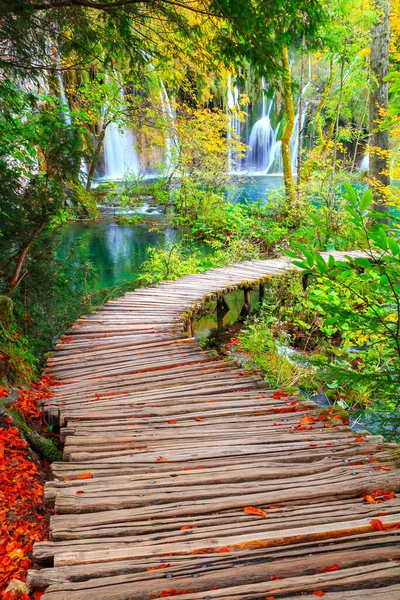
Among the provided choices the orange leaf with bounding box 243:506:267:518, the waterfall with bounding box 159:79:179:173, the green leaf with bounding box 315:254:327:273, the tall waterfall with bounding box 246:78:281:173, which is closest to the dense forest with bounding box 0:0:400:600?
the green leaf with bounding box 315:254:327:273

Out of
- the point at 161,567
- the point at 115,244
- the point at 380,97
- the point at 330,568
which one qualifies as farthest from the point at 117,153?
the point at 330,568

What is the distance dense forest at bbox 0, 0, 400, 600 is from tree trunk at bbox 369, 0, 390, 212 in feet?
0.14

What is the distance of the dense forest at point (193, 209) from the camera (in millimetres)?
2604

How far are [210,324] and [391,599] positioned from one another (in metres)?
8.39

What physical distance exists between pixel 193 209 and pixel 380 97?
25.9 feet

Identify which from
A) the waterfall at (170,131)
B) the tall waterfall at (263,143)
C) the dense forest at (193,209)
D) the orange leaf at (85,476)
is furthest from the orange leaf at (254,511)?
the tall waterfall at (263,143)

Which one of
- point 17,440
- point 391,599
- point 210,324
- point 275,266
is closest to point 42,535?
point 17,440

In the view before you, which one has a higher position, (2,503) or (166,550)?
(166,550)

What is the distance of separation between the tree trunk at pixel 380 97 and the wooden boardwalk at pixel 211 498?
334 inches

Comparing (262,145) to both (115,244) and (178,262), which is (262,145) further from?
(178,262)

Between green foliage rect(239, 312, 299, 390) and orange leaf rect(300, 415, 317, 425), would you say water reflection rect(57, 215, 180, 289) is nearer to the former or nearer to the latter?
green foliage rect(239, 312, 299, 390)

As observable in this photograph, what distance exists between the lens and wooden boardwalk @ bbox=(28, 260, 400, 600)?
1653 mm

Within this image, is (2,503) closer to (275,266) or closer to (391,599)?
(391,599)

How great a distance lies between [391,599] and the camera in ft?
4.92
